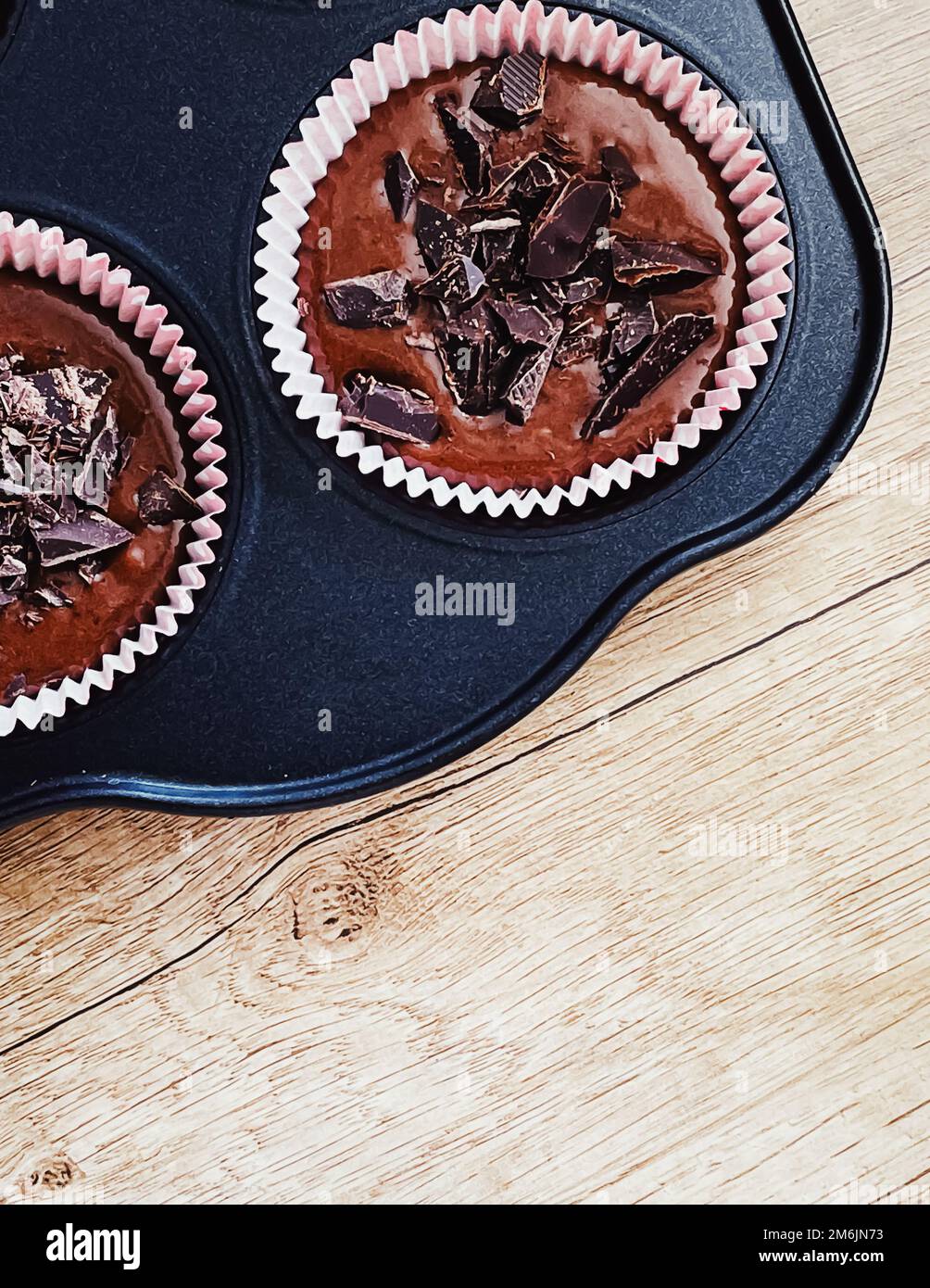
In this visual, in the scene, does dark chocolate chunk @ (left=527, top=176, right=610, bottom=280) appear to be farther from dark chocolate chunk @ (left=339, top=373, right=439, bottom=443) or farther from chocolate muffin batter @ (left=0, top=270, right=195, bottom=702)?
chocolate muffin batter @ (left=0, top=270, right=195, bottom=702)

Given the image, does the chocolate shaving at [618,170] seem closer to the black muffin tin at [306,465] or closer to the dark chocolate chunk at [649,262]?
the dark chocolate chunk at [649,262]

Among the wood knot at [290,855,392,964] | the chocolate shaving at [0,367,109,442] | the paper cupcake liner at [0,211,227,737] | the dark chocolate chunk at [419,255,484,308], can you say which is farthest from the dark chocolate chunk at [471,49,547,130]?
the wood knot at [290,855,392,964]

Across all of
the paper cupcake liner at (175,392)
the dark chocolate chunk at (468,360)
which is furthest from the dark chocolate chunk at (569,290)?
the paper cupcake liner at (175,392)

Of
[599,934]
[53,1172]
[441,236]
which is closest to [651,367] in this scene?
[441,236]

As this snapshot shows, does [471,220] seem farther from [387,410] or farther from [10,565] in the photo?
[10,565]

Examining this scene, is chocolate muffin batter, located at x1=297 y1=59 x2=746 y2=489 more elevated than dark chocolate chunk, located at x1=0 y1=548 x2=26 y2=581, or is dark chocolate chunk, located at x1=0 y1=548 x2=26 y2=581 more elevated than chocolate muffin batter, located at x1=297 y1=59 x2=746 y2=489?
chocolate muffin batter, located at x1=297 y1=59 x2=746 y2=489
